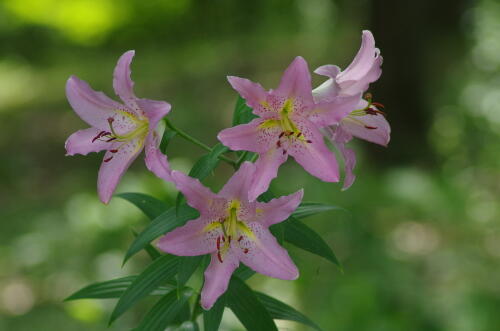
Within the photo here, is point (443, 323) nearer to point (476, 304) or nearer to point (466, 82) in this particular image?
point (476, 304)

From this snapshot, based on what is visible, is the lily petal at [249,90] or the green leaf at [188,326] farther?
the green leaf at [188,326]

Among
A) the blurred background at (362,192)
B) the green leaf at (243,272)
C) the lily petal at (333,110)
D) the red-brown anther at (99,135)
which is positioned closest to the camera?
the lily petal at (333,110)

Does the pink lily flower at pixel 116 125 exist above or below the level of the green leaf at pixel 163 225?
above

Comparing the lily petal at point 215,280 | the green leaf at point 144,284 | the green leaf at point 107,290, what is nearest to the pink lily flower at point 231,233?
the lily petal at point 215,280

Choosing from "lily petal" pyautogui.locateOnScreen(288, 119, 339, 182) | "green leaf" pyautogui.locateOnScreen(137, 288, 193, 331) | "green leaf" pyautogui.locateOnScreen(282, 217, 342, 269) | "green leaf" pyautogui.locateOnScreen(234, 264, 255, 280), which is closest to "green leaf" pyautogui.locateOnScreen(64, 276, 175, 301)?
"green leaf" pyautogui.locateOnScreen(137, 288, 193, 331)

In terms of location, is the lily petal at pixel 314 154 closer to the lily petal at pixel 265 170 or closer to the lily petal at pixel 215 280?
the lily petal at pixel 265 170

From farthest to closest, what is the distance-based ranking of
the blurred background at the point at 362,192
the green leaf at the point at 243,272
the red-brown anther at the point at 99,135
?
the blurred background at the point at 362,192, the green leaf at the point at 243,272, the red-brown anther at the point at 99,135

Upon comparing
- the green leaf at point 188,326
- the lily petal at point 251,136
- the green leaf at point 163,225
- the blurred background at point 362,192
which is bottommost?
the blurred background at point 362,192
